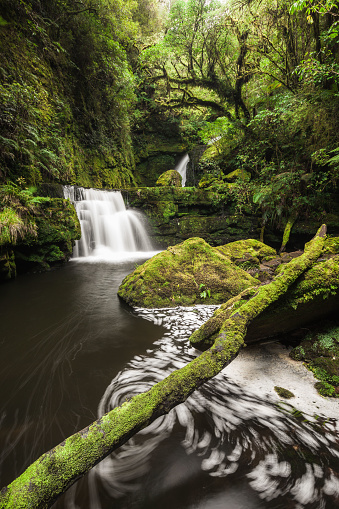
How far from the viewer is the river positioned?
1.31 m

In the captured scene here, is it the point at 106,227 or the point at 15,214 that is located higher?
the point at 15,214

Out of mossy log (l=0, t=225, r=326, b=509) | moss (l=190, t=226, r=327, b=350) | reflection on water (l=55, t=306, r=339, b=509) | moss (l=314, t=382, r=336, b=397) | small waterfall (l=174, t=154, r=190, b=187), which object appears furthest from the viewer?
small waterfall (l=174, t=154, r=190, b=187)

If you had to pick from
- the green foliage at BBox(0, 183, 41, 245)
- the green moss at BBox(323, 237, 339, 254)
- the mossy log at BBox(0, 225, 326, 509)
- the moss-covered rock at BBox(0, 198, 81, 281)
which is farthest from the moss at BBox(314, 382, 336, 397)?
the moss-covered rock at BBox(0, 198, 81, 281)

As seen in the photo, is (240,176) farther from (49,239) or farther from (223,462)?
(223,462)

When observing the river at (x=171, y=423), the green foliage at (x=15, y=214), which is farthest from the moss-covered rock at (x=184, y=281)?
the green foliage at (x=15, y=214)

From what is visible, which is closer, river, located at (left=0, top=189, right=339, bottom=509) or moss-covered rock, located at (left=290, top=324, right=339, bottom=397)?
river, located at (left=0, top=189, right=339, bottom=509)

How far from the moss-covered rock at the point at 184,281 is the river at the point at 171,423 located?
2.54ft

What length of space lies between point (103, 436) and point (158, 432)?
95 centimetres

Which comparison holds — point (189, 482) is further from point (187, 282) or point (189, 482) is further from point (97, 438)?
point (187, 282)

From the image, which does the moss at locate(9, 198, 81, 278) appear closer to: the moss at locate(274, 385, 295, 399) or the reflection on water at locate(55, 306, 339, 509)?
the reflection on water at locate(55, 306, 339, 509)

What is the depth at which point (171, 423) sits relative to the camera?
180 centimetres

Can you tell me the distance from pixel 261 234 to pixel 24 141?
9.92 meters

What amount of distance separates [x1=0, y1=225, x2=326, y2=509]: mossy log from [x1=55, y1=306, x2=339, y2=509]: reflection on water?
24.1 inches

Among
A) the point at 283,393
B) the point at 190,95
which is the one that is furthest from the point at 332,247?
the point at 190,95
